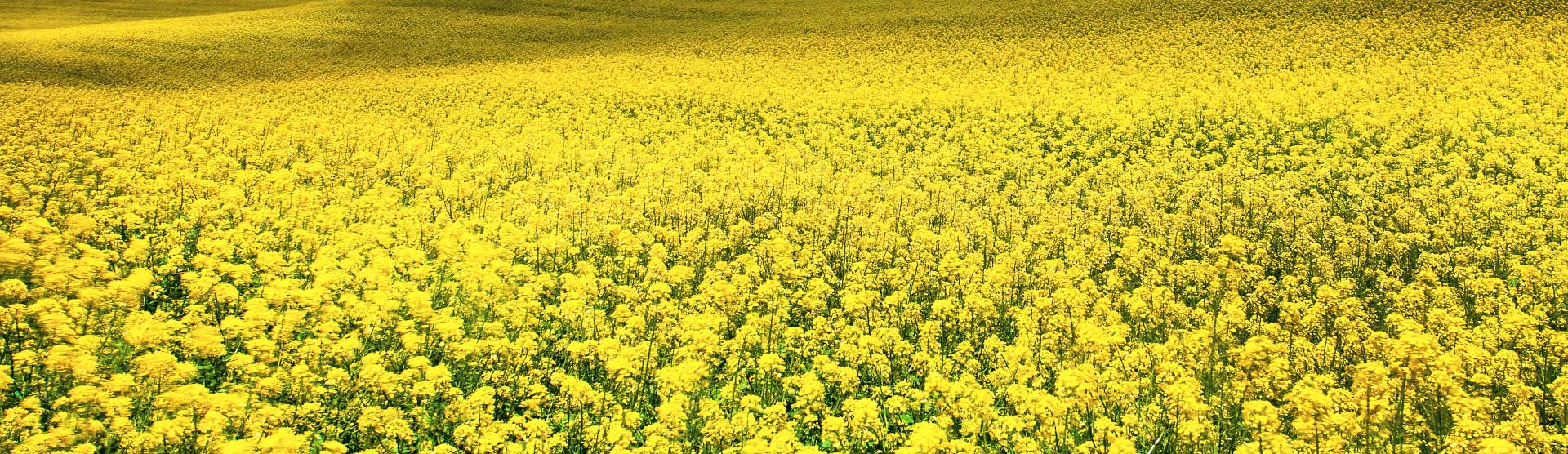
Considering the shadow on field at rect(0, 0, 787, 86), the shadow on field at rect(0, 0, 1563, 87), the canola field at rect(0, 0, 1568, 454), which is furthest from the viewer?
the shadow on field at rect(0, 0, 787, 86)

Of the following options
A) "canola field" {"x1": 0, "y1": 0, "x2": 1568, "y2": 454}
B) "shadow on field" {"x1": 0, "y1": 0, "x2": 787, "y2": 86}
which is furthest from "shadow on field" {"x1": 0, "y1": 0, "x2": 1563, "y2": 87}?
"canola field" {"x1": 0, "y1": 0, "x2": 1568, "y2": 454}

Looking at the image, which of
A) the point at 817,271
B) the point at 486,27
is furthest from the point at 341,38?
the point at 817,271

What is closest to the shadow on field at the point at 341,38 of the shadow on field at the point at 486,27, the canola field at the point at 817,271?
the shadow on field at the point at 486,27

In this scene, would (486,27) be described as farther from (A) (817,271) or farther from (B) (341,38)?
(A) (817,271)

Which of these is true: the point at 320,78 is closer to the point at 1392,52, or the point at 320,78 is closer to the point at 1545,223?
the point at 1545,223

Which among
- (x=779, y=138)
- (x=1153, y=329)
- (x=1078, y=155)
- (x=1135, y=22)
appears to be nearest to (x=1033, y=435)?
(x=1153, y=329)

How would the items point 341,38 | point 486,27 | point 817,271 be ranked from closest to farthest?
1. point 817,271
2. point 341,38
3. point 486,27

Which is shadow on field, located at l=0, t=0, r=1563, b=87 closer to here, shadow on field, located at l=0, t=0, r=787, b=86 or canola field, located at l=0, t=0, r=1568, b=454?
shadow on field, located at l=0, t=0, r=787, b=86

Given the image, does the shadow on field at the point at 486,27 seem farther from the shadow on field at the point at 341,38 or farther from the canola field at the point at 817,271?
the canola field at the point at 817,271

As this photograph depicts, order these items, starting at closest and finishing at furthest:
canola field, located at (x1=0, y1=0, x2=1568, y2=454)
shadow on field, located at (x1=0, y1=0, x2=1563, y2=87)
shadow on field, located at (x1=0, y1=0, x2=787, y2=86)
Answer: canola field, located at (x1=0, y1=0, x2=1568, y2=454)
shadow on field, located at (x1=0, y1=0, x2=1563, y2=87)
shadow on field, located at (x1=0, y1=0, x2=787, y2=86)
